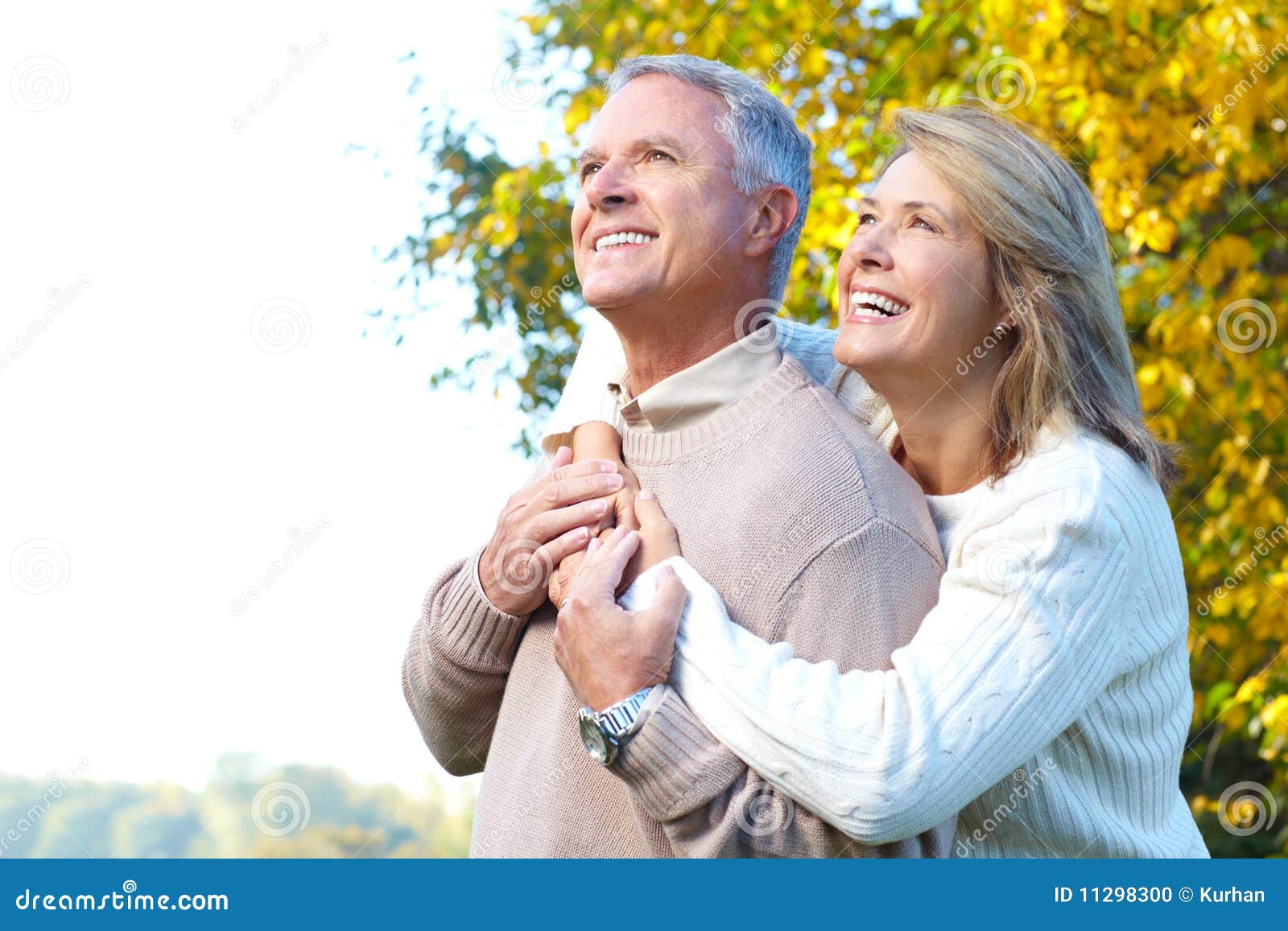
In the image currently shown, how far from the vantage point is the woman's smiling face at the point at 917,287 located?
2.29m

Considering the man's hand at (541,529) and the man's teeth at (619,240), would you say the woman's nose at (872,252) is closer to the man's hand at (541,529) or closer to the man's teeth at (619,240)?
the man's teeth at (619,240)

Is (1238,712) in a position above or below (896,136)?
below

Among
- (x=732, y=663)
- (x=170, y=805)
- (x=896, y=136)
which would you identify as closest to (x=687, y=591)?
(x=732, y=663)

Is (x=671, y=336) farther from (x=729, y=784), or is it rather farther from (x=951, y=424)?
(x=729, y=784)

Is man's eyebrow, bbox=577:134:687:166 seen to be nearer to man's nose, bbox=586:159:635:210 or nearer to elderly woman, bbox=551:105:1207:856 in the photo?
man's nose, bbox=586:159:635:210

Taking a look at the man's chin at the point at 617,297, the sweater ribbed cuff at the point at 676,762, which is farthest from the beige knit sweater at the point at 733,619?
the man's chin at the point at 617,297

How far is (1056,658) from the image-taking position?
6.61ft

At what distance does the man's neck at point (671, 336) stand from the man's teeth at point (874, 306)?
21 cm

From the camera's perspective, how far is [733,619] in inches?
84.3

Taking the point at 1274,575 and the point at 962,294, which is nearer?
the point at 962,294

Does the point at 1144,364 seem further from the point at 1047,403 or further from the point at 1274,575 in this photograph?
the point at 1047,403

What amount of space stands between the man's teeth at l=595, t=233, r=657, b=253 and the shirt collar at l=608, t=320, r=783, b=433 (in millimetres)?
220

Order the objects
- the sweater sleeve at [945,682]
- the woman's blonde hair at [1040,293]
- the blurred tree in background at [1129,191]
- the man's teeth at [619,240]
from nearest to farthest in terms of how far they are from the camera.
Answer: the sweater sleeve at [945,682] → the woman's blonde hair at [1040,293] → the man's teeth at [619,240] → the blurred tree in background at [1129,191]
